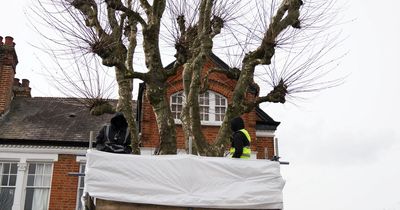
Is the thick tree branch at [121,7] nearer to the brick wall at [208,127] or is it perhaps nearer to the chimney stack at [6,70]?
the brick wall at [208,127]

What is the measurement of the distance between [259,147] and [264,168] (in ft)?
31.4

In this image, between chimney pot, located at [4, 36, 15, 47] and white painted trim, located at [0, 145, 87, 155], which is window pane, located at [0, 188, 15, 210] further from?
chimney pot, located at [4, 36, 15, 47]

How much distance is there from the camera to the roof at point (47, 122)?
1475 centimetres

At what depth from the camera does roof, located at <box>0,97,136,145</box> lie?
14.8 m

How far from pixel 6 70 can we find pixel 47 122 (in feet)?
8.95

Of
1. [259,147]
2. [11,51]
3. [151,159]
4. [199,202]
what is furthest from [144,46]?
[11,51]

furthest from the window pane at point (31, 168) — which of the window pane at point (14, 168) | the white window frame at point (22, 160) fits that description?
the window pane at point (14, 168)

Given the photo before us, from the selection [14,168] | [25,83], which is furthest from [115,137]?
[25,83]

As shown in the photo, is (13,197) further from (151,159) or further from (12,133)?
(151,159)

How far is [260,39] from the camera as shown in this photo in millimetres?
8406

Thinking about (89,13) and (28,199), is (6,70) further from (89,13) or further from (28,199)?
(89,13)

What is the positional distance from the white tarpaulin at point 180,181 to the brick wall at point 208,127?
843cm

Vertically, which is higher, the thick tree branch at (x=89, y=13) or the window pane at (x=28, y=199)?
the thick tree branch at (x=89, y=13)

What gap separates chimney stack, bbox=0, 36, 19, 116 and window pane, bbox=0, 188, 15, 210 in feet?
10.4
